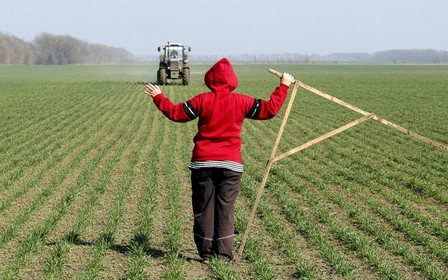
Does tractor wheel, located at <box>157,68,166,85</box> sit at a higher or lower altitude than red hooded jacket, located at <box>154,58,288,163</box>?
→ lower

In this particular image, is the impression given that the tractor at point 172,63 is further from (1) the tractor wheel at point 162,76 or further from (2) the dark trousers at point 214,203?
(2) the dark trousers at point 214,203

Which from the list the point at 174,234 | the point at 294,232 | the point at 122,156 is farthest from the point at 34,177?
the point at 294,232

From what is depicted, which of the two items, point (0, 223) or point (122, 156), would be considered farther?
point (122, 156)

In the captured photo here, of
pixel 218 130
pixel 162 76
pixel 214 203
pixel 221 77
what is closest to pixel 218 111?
pixel 218 130

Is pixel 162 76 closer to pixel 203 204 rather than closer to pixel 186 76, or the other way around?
pixel 186 76

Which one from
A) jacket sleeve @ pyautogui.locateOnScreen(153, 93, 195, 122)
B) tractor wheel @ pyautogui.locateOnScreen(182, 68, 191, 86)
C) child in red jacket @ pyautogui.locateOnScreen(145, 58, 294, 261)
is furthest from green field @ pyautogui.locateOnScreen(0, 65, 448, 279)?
tractor wheel @ pyautogui.locateOnScreen(182, 68, 191, 86)

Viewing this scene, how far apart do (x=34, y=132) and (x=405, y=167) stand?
414 inches

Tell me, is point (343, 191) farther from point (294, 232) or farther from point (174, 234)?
point (174, 234)

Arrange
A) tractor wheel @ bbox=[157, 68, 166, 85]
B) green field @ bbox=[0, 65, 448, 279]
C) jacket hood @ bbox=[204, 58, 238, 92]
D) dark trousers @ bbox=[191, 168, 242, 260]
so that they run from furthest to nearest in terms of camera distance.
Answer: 1. tractor wheel @ bbox=[157, 68, 166, 85]
2. green field @ bbox=[0, 65, 448, 279]
3. dark trousers @ bbox=[191, 168, 242, 260]
4. jacket hood @ bbox=[204, 58, 238, 92]

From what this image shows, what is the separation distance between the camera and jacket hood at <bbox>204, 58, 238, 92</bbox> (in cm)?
558

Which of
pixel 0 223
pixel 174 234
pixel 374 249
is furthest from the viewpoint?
pixel 0 223

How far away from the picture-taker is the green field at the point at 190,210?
6012 millimetres

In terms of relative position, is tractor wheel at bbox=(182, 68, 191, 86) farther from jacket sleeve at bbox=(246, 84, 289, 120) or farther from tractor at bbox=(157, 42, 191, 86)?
jacket sleeve at bbox=(246, 84, 289, 120)

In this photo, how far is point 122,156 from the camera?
508 inches
